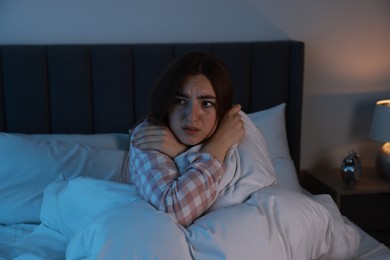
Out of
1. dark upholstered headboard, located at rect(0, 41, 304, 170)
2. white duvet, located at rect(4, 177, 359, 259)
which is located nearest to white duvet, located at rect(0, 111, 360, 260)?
white duvet, located at rect(4, 177, 359, 259)

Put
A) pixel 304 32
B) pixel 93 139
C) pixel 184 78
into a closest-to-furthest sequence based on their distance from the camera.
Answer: pixel 184 78, pixel 93 139, pixel 304 32

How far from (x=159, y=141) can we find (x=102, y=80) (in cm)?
106

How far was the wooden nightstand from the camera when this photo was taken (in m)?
2.33

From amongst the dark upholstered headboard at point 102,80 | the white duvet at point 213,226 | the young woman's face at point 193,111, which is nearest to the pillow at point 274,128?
the dark upholstered headboard at point 102,80

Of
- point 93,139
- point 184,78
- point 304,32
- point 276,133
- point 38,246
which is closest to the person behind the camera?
point 184,78

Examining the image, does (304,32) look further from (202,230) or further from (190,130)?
(202,230)

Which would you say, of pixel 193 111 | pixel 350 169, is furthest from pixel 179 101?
pixel 350 169

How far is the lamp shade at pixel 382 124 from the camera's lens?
2396 millimetres

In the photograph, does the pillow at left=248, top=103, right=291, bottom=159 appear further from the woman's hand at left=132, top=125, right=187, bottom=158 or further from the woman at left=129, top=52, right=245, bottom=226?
the woman's hand at left=132, top=125, right=187, bottom=158

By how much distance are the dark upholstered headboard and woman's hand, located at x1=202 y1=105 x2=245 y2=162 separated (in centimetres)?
96

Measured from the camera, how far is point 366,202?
7.75 feet

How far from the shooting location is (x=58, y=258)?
140cm

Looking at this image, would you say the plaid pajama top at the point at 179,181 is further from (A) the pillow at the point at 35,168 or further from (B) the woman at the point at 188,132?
(A) the pillow at the point at 35,168

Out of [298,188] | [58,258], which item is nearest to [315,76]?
[298,188]
